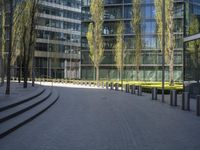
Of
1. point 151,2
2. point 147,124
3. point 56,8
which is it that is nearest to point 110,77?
point 151,2

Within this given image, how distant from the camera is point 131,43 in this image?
7269 centimetres

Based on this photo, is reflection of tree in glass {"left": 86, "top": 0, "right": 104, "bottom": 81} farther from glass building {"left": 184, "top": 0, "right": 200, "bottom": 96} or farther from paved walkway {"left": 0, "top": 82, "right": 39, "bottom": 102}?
glass building {"left": 184, "top": 0, "right": 200, "bottom": 96}

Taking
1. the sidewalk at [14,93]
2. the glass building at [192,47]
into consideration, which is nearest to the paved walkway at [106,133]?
the sidewalk at [14,93]

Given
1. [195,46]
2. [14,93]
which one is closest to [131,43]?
[195,46]

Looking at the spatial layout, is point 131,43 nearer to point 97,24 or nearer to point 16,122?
point 97,24

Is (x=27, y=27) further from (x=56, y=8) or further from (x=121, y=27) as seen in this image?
(x=56, y=8)

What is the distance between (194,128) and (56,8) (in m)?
89.2

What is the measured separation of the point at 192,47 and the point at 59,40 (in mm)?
72915

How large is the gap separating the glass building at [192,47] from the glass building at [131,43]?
116 feet

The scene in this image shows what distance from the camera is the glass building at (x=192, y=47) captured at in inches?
1148

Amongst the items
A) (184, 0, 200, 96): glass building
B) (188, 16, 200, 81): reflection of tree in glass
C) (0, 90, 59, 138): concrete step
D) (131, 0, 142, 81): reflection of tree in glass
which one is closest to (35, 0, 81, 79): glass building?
(131, 0, 142, 81): reflection of tree in glass

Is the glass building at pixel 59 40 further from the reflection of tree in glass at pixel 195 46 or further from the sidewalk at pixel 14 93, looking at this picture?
the reflection of tree in glass at pixel 195 46

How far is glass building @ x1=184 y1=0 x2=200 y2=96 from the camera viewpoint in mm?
29156

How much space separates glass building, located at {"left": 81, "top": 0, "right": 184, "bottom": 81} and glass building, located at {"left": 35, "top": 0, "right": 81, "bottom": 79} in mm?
19501
